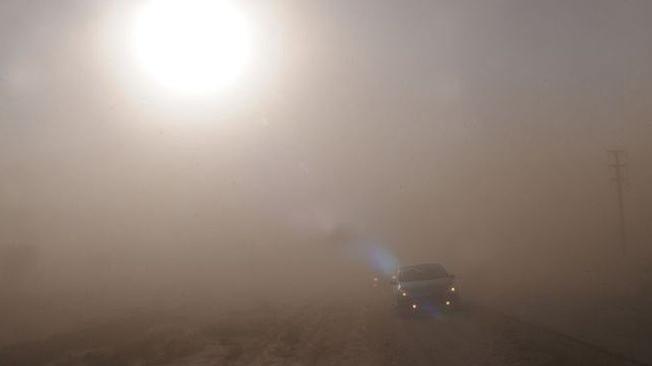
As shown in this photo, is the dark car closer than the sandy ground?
No

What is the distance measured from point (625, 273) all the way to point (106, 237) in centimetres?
7189

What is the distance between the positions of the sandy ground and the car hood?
0.75m

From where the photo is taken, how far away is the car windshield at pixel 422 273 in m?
28.9

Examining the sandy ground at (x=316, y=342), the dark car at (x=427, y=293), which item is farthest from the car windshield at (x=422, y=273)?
the sandy ground at (x=316, y=342)

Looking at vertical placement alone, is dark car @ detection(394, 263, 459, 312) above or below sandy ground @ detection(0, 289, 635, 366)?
above

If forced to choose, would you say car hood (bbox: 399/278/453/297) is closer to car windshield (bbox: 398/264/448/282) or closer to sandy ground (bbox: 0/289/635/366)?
car windshield (bbox: 398/264/448/282)

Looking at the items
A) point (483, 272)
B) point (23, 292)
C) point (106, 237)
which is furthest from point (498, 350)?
point (106, 237)

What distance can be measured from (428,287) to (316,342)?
711 centimetres

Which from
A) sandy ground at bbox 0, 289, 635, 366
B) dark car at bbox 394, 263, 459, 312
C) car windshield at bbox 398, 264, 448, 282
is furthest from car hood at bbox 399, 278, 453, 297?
sandy ground at bbox 0, 289, 635, 366

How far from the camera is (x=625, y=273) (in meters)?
41.4

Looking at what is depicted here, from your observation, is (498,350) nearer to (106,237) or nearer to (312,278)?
(312,278)

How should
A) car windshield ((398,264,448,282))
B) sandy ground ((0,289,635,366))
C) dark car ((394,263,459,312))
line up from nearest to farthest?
sandy ground ((0,289,635,366))
dark car ((394,263,459,312))
car windshield ((398,264,448,282))

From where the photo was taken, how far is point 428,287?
27.6 m

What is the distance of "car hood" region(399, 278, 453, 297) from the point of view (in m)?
27.5
